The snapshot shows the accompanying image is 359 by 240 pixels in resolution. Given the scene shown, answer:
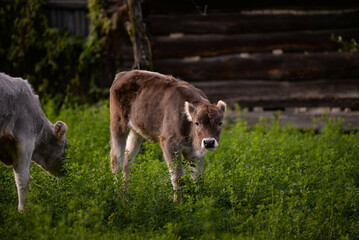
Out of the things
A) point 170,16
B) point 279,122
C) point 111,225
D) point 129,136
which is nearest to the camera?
point 111,225

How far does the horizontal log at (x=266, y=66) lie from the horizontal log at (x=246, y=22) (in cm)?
65

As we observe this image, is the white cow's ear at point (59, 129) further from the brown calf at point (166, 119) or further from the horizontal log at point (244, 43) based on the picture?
the horizontal log at point (244, 43)

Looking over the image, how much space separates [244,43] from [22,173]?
23.2ft

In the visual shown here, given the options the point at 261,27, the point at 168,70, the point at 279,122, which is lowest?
the point at 279,122

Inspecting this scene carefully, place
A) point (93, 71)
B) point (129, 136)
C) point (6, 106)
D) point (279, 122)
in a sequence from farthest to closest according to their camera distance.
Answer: point (93, 71) < point (279, 122) < point (129, 136) < point (6, 106)

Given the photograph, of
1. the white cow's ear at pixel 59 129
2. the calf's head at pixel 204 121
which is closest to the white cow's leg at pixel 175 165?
the calf's head at pixel 204 121

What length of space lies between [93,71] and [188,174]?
23.6 ft

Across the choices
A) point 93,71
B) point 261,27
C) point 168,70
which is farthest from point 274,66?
point 93,71

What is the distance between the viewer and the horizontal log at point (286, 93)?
1150 cm

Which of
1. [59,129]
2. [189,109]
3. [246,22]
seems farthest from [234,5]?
[59,129]

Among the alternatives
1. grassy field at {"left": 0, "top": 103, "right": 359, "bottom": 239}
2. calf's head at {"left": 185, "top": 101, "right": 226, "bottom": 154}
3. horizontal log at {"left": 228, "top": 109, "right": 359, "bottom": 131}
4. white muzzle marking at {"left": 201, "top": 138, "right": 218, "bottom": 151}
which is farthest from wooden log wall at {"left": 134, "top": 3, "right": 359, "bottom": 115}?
white muzzle marking at {"left": 201, "top": 138, "right": 218, "bottom": 151}

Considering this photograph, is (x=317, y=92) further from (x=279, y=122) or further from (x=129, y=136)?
(x=129, y=136)

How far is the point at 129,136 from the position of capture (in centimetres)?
803

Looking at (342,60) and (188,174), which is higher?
(342,60)
